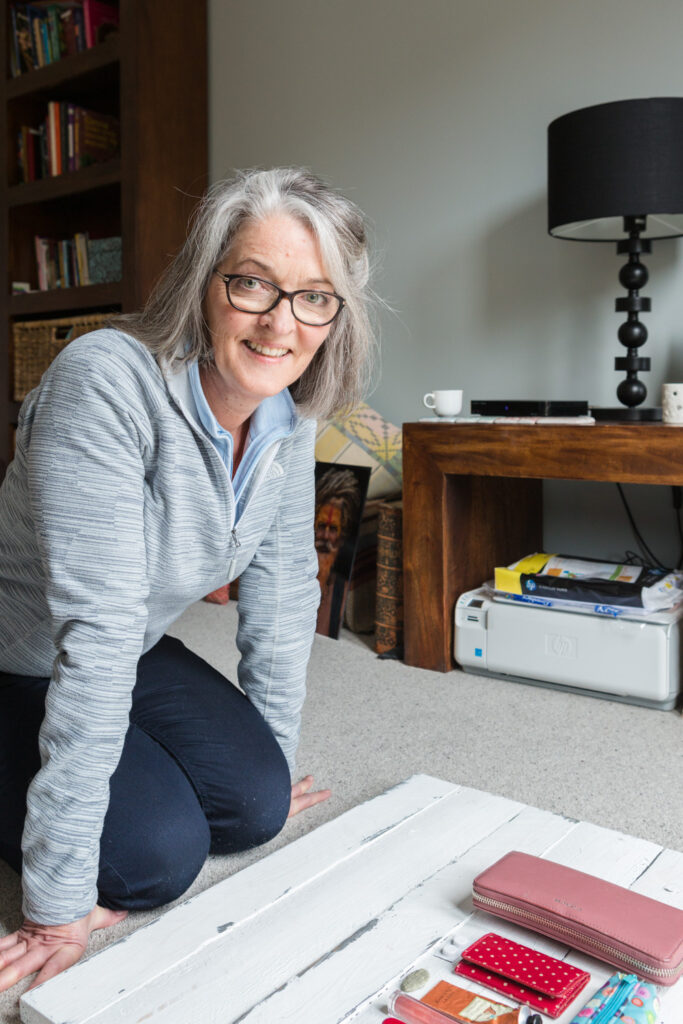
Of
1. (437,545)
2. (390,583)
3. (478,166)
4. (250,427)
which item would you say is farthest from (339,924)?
(478,166)

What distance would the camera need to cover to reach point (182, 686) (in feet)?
4.68

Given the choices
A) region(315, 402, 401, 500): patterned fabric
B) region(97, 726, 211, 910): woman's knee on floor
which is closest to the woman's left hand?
region(97, 726, 211, 910): woman's knee on floor

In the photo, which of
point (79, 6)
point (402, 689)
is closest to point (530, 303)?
point (402, 689)

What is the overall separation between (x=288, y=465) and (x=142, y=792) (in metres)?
0.49

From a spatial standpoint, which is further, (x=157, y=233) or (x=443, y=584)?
(x=157, y=233)

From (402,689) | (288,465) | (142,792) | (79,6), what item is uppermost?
(79,6)

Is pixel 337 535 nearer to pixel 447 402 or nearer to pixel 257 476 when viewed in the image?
pixel 447 402

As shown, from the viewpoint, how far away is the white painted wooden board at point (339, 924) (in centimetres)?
88

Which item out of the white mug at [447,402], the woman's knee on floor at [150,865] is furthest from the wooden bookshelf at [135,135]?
the woman's knee on floor at [150,865]

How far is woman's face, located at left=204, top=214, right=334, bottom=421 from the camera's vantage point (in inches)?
44.7

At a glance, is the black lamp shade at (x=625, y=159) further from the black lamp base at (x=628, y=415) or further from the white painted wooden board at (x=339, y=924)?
the white painted wooden board at (x=339, y=924)

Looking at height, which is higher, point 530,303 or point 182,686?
point 530,303

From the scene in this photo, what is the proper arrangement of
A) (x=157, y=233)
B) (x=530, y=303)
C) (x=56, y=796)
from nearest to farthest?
(x=56, y=796) → (x=530, y=303) → (x=157, y=233)

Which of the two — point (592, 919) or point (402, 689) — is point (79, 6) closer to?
point (402, 689)
